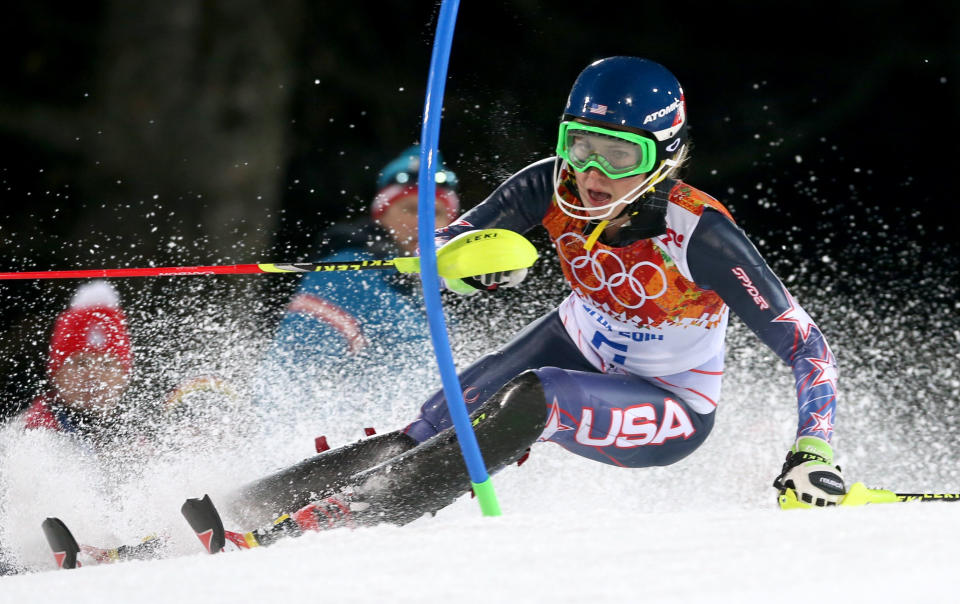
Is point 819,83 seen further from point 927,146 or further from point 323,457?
point 323,457

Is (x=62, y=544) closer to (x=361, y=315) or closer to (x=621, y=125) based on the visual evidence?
(x=361, y=315)

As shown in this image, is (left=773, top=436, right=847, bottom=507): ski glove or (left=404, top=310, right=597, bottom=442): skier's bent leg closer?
(left=773, top=436, right=847, bottom=507): ski glove

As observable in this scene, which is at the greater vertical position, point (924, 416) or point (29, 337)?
point (29, 337)

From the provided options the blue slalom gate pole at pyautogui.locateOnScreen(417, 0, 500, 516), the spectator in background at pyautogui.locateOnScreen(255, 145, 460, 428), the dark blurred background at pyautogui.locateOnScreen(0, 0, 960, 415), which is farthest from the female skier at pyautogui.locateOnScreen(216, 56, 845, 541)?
the dark blurred background at pyautogui.locateOnScreen(0, 0, 960, 415)

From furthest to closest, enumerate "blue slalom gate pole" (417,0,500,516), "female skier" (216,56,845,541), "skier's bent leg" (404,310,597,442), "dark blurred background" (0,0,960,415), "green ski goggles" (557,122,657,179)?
"dark blurred background" (0,0,960,415)
"skier's bent leg" (404,310,597,442)
"green ski goggles" (557,122,657,179)
"female skier" (216,56,845,541)
"blue slalom gate pole" (417,0,500,516)

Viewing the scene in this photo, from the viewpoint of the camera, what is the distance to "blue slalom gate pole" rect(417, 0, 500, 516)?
1.74m

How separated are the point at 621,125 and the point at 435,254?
0.59m

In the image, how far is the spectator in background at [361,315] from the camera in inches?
126

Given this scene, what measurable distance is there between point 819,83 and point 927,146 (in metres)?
0.57

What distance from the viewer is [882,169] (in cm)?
438

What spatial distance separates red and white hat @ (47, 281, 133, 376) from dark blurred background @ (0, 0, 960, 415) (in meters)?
0.60

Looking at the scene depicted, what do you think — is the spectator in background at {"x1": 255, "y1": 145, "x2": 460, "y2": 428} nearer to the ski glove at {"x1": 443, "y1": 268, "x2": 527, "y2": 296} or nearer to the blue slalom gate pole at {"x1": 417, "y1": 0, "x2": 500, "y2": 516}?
the ski glove at {"x1": 443, "y1": 268, "x2": 527, "y2": 296}

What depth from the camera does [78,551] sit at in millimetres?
2027

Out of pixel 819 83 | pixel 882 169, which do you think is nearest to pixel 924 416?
pixel 882 169
